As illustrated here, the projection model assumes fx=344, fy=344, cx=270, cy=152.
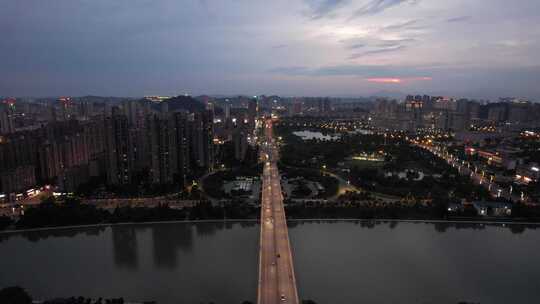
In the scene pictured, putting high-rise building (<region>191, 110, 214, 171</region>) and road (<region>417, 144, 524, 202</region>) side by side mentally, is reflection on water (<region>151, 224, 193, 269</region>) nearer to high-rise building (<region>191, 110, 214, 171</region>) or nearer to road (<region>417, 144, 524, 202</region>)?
high-rise building (<region>191, 110, 214, 171</region>)

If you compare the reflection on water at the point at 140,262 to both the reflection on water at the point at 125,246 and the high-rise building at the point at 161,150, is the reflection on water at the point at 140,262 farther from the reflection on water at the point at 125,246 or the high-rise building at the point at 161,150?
the high-rise building at the point at 161,150

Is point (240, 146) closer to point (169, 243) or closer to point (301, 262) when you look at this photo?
point (169, 243)

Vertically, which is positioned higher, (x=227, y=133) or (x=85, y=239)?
(x=227, y=133)

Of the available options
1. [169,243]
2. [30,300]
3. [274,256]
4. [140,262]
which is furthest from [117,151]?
[274,256]

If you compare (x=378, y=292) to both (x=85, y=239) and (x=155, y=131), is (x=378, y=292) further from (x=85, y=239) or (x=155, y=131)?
(x=155, y=131)

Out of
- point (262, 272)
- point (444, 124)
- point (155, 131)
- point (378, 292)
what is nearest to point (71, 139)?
point (155, 131)
